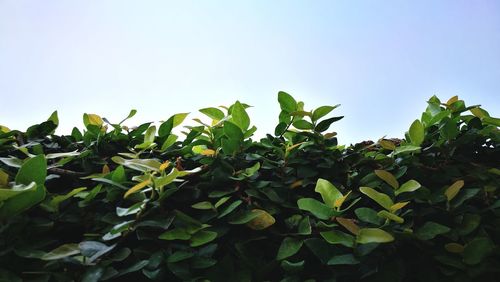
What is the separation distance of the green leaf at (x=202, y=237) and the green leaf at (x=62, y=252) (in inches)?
12.0

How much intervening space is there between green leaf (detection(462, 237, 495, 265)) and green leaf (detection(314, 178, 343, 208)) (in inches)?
15.1

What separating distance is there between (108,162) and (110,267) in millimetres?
475

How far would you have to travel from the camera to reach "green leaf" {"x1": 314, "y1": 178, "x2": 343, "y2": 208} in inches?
41.6

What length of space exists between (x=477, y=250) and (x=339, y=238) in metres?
0.39

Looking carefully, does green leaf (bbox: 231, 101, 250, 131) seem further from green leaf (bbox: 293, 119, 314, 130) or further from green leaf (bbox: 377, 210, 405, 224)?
green leaf (bbox: 377, 210, 405, 224)

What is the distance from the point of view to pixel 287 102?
1.33m

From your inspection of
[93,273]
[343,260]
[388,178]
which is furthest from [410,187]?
[93,273]

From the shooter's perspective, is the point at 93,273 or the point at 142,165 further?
the point at 142,165

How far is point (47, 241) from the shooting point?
1054mm

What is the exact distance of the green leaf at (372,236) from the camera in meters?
0.91

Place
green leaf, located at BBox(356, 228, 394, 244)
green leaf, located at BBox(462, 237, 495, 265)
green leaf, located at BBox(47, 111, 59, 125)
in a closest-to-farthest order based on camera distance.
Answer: green leaf, located at BBox(356, 228, 394, 244)
green leaf, located at BBox(462, 237, 495, 265)
green leaf, located at BBox(47, 111, 59, 125)

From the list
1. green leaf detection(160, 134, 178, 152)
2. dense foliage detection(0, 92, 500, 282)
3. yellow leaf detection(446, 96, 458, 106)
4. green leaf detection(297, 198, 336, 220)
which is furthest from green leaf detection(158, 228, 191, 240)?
yellow leaf detection(446, 96, 458, 106)

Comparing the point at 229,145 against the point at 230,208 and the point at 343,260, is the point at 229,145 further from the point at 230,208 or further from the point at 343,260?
the point at 343,260

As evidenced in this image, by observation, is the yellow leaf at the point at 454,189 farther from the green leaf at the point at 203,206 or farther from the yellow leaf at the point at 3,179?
the yellow leaf at the point at 3,179
